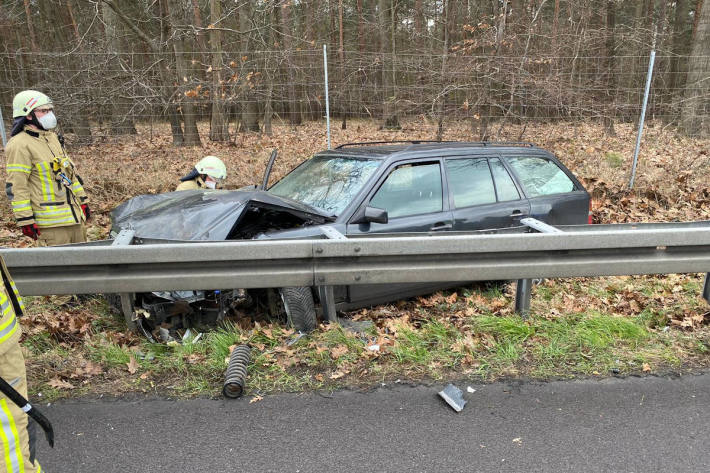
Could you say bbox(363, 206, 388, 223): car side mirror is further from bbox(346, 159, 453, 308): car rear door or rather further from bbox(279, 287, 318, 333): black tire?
bbox(279, 287, 318, 333): black tire

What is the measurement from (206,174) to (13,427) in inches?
145

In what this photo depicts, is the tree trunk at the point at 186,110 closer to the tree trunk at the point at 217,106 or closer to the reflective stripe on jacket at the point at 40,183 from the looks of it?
the tree trunk at the point at 217,106

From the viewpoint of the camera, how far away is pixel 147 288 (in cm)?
333

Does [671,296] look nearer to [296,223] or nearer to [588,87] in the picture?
[296,223]

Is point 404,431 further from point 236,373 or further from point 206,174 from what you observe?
point 206,174

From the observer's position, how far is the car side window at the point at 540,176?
5168mm

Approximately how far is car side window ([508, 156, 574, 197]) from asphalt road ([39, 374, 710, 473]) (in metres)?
2.52

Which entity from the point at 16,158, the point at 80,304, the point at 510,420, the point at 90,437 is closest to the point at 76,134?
the point at 16,158

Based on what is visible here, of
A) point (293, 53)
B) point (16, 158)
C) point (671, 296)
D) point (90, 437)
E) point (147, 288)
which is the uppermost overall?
point (293, 53)

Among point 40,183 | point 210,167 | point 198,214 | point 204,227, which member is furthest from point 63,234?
point 204,227

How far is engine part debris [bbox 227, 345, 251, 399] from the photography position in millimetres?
2980

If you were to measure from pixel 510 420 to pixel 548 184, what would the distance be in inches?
130

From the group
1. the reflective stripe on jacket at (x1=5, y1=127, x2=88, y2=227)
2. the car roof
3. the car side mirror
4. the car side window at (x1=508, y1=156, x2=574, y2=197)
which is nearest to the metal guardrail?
the car side mirror

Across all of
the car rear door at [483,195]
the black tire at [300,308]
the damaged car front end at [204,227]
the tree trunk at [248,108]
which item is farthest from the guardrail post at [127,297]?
the tree trunk at [248,108]
